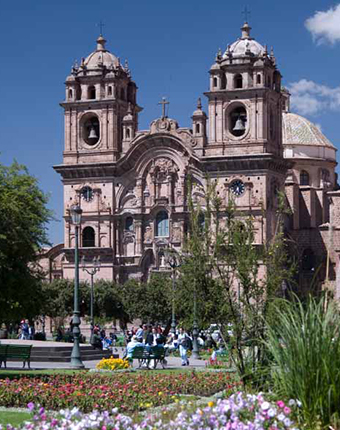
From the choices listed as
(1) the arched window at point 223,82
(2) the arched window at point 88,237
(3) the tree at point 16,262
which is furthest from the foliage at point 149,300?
(3) the tree at point 16,262

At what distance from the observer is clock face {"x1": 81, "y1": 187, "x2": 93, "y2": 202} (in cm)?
7531

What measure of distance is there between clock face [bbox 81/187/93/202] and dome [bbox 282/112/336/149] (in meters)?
18.5

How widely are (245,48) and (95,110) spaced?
Answer: 39.1 ft

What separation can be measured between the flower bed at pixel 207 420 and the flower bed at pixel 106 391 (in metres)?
2.92

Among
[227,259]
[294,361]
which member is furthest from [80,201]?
[294,361]

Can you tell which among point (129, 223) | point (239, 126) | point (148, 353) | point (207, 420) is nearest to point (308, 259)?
point (239, 126)

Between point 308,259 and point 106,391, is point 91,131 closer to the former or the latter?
→ point 308,259

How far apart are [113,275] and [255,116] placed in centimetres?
1485

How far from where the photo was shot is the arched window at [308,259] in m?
74.9

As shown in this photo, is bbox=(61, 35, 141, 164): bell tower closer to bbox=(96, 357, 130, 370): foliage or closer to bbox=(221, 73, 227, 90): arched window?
bbox=(221, 73, 227, 90): arched window

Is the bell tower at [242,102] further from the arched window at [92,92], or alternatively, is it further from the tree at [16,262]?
the tree at [16,262]

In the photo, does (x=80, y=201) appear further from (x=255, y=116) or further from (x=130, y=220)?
(x=255, y=116)

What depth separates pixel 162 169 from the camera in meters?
73.8

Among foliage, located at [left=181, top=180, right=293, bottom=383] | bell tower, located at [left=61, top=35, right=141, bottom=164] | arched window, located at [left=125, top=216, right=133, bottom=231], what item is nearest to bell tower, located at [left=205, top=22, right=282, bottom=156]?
bell tower, located at [left=61, top=35, right=141, bottom=164]
